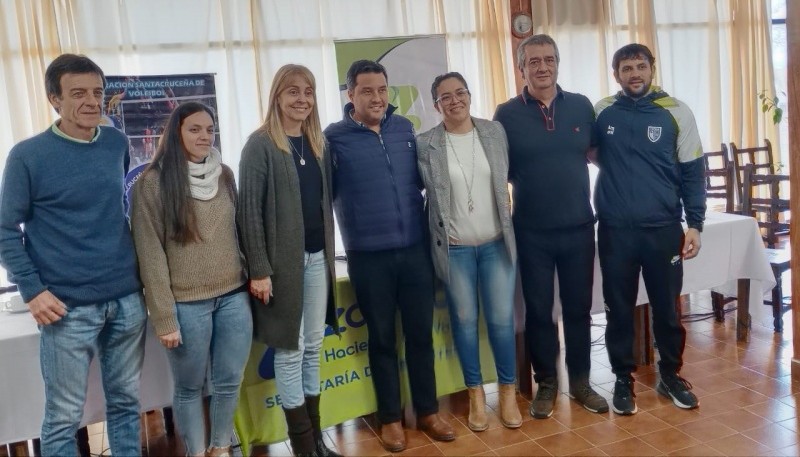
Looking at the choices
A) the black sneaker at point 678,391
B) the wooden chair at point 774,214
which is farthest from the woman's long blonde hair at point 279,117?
the wooden chair at point 774,214

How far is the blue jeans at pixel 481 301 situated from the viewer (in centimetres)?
255

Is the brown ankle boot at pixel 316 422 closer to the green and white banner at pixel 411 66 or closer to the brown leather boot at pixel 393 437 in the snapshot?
the brown leather boot at pixel 393 437

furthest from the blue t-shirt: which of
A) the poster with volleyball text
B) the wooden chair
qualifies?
the wooden chair

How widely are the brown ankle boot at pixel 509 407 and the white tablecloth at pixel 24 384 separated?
4.52 ft

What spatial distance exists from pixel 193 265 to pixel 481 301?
1177mm

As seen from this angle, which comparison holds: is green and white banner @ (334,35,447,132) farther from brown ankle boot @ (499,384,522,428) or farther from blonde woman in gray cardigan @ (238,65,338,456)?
brown ankle boot @ (499,384,522,428)

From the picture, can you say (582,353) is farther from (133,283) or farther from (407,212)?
(133,283)

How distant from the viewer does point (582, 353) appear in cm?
281

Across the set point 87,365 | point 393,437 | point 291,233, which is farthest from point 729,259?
point 87,365

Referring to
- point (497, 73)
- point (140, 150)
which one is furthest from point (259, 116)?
point (497, 73)

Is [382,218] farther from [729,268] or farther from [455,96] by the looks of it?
[729,268]

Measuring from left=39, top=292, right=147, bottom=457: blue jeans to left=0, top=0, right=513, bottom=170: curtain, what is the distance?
342 centimetres

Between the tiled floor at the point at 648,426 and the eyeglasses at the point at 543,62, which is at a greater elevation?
the eyeglasses at the point at 543,62

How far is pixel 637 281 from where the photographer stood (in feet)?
9.04
